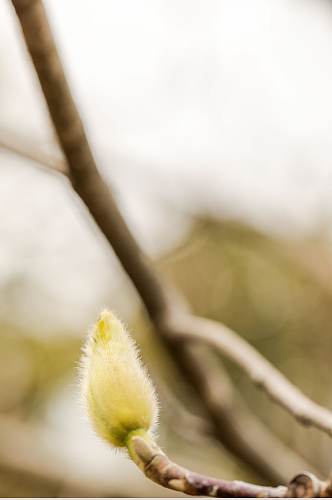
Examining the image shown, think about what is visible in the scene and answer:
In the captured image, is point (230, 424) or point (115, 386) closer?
point (115, 386)

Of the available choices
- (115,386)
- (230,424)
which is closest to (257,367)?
(115,386)

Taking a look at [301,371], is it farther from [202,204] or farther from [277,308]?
[202,204]

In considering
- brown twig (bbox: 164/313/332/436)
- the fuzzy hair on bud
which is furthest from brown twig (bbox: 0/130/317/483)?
the fuzzy hair on bud

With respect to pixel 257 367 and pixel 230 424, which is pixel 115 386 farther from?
pixel 230 424

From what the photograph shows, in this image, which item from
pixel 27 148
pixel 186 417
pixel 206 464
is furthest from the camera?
pixel 206 464

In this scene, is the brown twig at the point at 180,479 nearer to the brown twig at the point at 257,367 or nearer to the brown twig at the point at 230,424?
the brown twig at the point at 257,367

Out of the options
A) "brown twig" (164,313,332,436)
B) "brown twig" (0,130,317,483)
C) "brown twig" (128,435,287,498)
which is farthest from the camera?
"brown twig" (0,130,317,483)

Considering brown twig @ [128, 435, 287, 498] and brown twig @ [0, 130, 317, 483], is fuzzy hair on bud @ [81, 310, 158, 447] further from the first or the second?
brown twig @ [0, 130, 317, 483]

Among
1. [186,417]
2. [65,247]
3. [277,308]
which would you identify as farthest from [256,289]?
[186,417]
